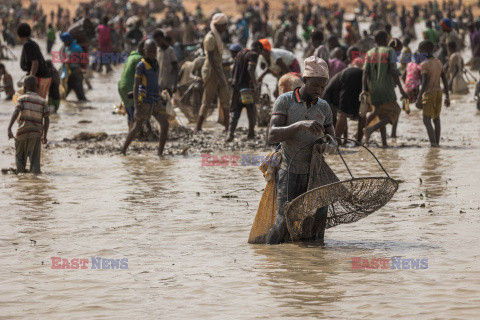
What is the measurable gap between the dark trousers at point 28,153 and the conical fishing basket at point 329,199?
4.49 m

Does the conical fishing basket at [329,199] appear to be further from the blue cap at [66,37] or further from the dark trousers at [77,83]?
the dark trousers at [77,83]

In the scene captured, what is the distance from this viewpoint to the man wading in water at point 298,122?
19.0ft

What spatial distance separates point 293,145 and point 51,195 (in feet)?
11.7

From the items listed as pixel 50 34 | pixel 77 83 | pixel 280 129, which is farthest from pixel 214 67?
pixel 50 34

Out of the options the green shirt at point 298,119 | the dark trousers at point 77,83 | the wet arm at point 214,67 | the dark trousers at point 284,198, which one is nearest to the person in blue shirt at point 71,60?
the dark trousers at point 77,83

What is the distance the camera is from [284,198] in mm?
5980

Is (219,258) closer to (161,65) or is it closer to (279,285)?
(279,285)

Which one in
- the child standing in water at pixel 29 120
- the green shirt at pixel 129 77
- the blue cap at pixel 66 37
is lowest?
the child standing in water at pixel 29 120

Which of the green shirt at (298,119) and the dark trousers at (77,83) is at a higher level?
the green shirt at (298,119)

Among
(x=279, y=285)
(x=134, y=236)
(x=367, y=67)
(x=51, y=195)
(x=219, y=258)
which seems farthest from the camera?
(x=367, y=67)

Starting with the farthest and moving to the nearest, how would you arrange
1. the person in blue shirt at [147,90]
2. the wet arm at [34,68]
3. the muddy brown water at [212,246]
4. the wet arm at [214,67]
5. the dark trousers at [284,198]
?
the wet arm at [214,67], the wet arm at [34,68], the person in blue shirt at [147,90], the dark trousers at [284,198], the muddy brown water at [212,246]

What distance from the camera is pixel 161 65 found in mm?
12883

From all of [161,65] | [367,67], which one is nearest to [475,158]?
[367,67]

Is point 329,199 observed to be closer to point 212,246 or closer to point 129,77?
point 212,246
